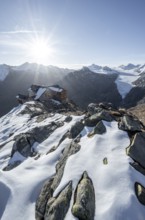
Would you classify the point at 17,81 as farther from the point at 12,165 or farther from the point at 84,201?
the point at 84,201

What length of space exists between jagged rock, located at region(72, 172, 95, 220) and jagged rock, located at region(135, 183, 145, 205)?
2.04 meters

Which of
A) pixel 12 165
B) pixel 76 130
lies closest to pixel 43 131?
pixel 12 165

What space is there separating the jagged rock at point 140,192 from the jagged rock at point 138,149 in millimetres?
1924

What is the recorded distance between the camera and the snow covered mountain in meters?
11.4

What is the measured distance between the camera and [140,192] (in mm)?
11562

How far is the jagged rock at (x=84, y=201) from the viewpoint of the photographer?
11.1m

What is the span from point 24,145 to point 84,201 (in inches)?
500

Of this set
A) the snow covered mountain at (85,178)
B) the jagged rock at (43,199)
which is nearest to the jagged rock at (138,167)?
the snow covered mountain at (85,178)

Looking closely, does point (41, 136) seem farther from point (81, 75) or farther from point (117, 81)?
point (117, 81)

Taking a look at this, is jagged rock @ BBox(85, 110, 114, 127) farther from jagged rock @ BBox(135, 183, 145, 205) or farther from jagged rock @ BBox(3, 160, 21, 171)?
jagged rock @ BBox(135, 183, 145, 205)

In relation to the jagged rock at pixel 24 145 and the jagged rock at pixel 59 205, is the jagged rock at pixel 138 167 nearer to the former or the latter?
the jagged rock at pixel 59 205

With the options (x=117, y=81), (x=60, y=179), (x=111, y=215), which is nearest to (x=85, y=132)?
(x=60, y=179)

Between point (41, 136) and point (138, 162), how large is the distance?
12814 millimetres

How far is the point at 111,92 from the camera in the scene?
559 ft
